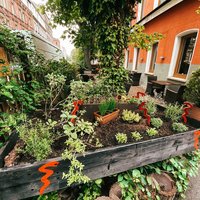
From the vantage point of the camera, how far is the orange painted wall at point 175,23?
3881 millimetres

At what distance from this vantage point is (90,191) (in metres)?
1.37

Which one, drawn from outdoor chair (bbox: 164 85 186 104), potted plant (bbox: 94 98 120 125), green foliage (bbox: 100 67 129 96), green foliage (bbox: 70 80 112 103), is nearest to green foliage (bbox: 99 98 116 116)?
potted plant (bbox: 94 98 120 125)

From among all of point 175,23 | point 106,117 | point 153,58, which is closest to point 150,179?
point 106,117

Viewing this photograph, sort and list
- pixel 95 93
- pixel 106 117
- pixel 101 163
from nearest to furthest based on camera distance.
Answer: pixel 101 163 → pixel 106 117 → pixel 95 93

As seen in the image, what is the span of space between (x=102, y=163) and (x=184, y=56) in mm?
5130

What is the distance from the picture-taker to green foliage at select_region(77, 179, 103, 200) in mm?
1322

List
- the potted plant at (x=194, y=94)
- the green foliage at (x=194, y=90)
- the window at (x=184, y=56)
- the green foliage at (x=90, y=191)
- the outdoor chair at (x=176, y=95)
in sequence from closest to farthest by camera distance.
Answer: the green foliage at (x=90, y=191), the potted plant at (x=194, y=94), the green foliage at (x=194, y=90), the outdoor chair at (x=176, y=95), the window at (x=184, y=56)

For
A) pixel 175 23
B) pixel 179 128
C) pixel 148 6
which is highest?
pixel 148 6

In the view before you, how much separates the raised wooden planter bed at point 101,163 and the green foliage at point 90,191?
10.4 inches

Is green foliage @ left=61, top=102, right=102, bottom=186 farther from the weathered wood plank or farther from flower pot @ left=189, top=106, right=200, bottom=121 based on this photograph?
flower pot @ left=189, top=106, right=200, bottom=121

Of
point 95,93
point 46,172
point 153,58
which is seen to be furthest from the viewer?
point 153,58

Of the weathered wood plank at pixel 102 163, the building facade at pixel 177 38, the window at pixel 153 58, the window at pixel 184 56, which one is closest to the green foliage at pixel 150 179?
the weathered wood plank at pixel 102 163

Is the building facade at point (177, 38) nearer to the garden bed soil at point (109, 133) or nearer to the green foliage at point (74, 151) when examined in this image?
the garden bed soil at point (109, 133)

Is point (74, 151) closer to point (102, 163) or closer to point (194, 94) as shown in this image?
point (102, 163)
